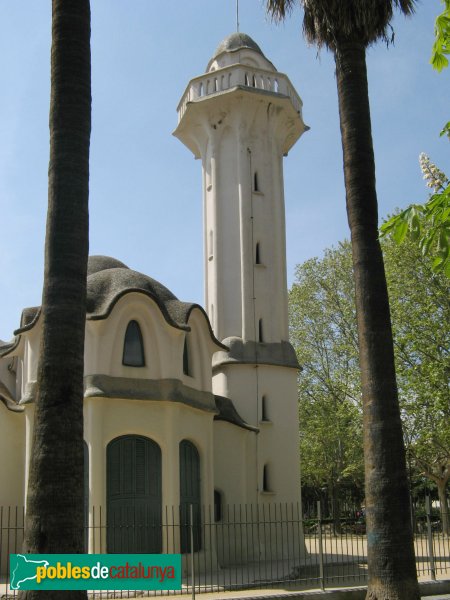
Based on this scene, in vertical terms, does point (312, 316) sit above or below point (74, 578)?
above

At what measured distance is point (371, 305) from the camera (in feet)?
40.1

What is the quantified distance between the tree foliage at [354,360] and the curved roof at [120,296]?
31.3ft

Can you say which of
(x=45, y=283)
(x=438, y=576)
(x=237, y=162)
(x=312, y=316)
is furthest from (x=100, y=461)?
(x=312, y=316)

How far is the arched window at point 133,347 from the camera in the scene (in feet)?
68.1

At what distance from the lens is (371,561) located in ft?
37.6

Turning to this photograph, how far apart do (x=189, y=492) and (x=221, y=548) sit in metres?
3.30

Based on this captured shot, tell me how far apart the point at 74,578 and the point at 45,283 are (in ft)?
12.4

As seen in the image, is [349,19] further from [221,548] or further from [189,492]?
[221,548]

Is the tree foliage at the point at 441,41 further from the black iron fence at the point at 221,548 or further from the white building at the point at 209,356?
the white building at the point at 209,356

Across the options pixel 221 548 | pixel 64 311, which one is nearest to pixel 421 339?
pixel 221 548

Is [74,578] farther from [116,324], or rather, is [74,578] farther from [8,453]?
[8,453]

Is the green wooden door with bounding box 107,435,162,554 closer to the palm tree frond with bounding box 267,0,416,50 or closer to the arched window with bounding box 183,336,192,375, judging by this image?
the arched window with bounding box 183,336,192,375

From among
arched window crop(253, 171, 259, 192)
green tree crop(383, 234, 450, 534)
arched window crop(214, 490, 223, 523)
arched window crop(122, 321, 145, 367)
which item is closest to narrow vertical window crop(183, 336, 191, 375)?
arched window crop(122, 321, 145, 367)

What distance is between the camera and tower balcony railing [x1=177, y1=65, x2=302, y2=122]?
27.6 m
